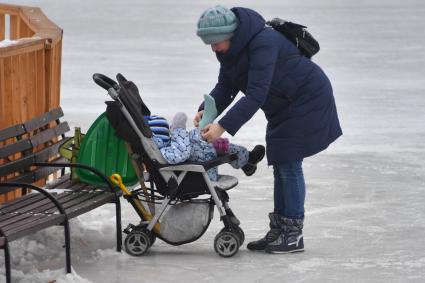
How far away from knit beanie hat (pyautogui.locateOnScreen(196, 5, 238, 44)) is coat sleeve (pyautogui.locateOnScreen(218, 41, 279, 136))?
0.17 meters

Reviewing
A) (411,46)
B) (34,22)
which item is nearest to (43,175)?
(34,22)

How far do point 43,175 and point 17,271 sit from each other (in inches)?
48.2

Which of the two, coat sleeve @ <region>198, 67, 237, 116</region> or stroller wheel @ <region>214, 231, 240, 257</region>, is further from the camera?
coat sleeve @ <region>198, 67, 237, 116</region>

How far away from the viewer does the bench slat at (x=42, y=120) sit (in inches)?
268

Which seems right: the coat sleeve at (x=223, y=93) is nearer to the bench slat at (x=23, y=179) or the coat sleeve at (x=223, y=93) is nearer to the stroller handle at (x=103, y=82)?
the stroller handle at (x=103, y=82)

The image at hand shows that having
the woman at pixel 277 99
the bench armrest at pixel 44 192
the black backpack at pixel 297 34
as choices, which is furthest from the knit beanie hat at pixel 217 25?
the bench armrest at pixel 44 192

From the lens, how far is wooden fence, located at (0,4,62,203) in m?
6.71

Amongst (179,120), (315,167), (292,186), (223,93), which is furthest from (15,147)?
(315,167)

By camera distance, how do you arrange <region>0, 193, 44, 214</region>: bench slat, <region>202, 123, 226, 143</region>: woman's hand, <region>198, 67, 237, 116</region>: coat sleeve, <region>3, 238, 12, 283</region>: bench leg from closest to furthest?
1. <region>3, 238, 12, 283</region>: bench leg
2. <region>0, 193, 44, 214</region>: bench slat
3. <region>202, 123, 226, 143</region>: woman's hand
4. <region>198, 67, 237, 116</region>: coat sleeve

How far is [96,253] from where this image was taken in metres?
6.22

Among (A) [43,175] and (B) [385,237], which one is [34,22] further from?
(B) [385,237]

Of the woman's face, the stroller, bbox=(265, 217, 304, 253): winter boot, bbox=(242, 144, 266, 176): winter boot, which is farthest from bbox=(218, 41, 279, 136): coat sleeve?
bbox=(265, 217, 304, 253): winter boot

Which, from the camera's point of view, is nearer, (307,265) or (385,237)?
(307,265)

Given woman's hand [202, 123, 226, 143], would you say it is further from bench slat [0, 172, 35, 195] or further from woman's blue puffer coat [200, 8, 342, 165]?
bench slat [0, 172, 35, 195]
